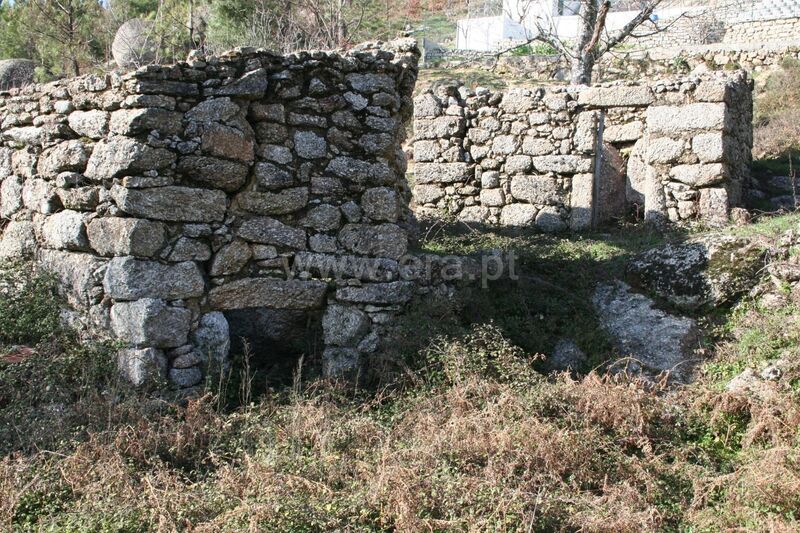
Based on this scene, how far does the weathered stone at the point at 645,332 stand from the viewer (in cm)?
654

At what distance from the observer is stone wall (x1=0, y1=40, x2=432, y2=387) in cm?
593

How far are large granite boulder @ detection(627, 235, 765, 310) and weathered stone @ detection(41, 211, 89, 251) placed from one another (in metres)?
5.12

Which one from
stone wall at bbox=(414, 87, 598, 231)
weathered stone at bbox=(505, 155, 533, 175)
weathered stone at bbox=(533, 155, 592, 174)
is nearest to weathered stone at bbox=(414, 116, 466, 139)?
stone wall at bbox=(414, 87, 598, 231)

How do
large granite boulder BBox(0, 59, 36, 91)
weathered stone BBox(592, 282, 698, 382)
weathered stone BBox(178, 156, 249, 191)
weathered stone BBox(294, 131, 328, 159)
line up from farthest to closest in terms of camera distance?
large granite boulder BBox(0, 59, 36, 91) < weathered stone BBox(592, 282, 698, 382) < weathered stone BBox(294, 131, 328, 159) < weathered stone BBox(178, 156, 249, 191)

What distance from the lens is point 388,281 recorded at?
21.6 ft

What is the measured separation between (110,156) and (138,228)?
0.61 meters

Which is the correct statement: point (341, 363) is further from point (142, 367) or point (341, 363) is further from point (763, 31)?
point (763, 31)

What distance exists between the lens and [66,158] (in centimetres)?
624

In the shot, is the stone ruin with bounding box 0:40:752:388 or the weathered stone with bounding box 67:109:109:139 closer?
the stone ruin with bounding box 0:40:752:388

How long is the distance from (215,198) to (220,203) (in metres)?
0.06

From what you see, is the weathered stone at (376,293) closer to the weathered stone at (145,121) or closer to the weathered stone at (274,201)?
the weathered stone at (274,201)

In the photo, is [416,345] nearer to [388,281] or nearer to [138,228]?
[388,281]

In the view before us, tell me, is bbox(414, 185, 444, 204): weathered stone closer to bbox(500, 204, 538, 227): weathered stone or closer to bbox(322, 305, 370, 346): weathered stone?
bbox(500, 204, 538, 227): weathered stone

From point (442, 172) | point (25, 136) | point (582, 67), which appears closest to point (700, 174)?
point (442, 172)
